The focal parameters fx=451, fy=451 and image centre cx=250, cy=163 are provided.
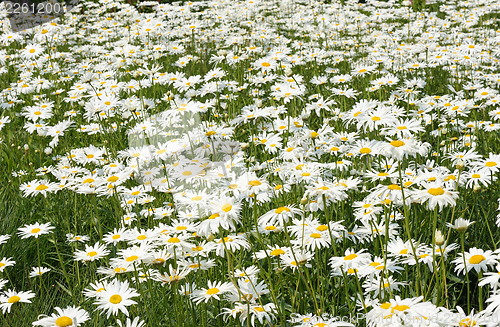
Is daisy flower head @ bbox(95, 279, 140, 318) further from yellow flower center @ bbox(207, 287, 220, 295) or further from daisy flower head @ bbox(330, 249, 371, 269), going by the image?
daisy flower head @ bbox(330, 249, 371, 269)

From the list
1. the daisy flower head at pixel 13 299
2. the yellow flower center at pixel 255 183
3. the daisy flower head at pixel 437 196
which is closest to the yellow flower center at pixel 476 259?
the daisy flower head at pixel 437 196

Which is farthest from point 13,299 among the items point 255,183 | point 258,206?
point 258,206

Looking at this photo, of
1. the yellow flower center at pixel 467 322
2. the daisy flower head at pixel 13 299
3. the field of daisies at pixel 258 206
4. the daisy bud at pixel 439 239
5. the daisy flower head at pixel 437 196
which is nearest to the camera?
the yellow flower center at pixel 467 322

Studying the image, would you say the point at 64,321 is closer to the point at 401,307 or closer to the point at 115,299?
the point at 115,299

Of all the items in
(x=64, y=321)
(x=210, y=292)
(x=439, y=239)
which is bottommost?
(x=210, y=292)

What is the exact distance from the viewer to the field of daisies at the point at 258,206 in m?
1.69

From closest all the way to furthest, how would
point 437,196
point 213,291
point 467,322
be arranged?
point 467,322, point 437,196, point 213,291

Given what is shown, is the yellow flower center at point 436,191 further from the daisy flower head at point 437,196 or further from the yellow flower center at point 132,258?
the yellow flower center at point 132,258

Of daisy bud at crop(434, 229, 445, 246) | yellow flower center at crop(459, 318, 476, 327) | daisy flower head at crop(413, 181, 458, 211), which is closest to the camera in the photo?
yellow flower center at crop(459, 318, 476, 327)

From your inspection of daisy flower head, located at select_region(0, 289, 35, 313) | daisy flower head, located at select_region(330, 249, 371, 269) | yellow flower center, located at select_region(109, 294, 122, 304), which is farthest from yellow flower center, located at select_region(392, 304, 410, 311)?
daisy flower head, located at select_region(0, 289, 35, 313)

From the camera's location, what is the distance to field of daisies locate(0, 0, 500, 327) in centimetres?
169

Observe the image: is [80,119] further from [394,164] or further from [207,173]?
[394,164]

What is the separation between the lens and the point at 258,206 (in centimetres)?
281

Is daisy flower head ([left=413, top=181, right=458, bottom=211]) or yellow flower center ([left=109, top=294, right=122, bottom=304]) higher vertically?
daisy flower head ([left=413, top=181, right=458, bottom=211])
